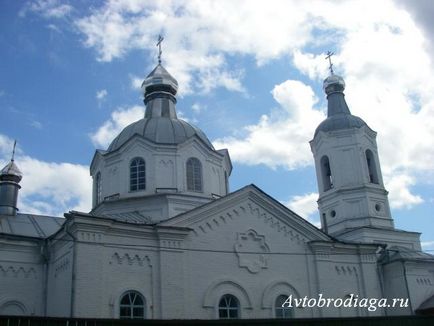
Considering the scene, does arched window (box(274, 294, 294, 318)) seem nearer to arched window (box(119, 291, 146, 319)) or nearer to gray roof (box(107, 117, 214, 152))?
arched window (box(119, 291, 146, 319))

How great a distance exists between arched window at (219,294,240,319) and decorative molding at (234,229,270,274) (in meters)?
1.11

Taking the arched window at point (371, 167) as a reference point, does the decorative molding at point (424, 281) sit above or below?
below

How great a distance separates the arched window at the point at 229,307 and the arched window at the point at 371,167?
35.8 feet

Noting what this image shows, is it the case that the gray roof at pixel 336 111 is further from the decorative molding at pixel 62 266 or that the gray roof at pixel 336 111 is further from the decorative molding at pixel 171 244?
the decorative molding at pixel 62 266

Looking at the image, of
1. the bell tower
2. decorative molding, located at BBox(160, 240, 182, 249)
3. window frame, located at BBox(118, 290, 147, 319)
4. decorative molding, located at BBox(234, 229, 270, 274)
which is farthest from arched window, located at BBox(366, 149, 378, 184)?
window frame, located at BBox(118, 290, 147, 319)

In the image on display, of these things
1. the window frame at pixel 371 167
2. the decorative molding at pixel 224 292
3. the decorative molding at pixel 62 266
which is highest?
the window frame at pixel 371 167

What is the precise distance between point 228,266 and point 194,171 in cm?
509

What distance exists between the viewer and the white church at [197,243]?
15.1m

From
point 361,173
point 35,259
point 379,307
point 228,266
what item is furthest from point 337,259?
point 35,259

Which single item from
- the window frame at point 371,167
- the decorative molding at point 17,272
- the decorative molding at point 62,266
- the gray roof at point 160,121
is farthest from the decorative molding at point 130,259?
the window frame at point 371,167

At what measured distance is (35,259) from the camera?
16.4 meters

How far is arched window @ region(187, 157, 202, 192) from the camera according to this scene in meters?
20.3

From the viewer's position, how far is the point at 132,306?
15.0 metres

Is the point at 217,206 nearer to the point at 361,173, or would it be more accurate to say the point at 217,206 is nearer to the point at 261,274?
the point at 261,274
